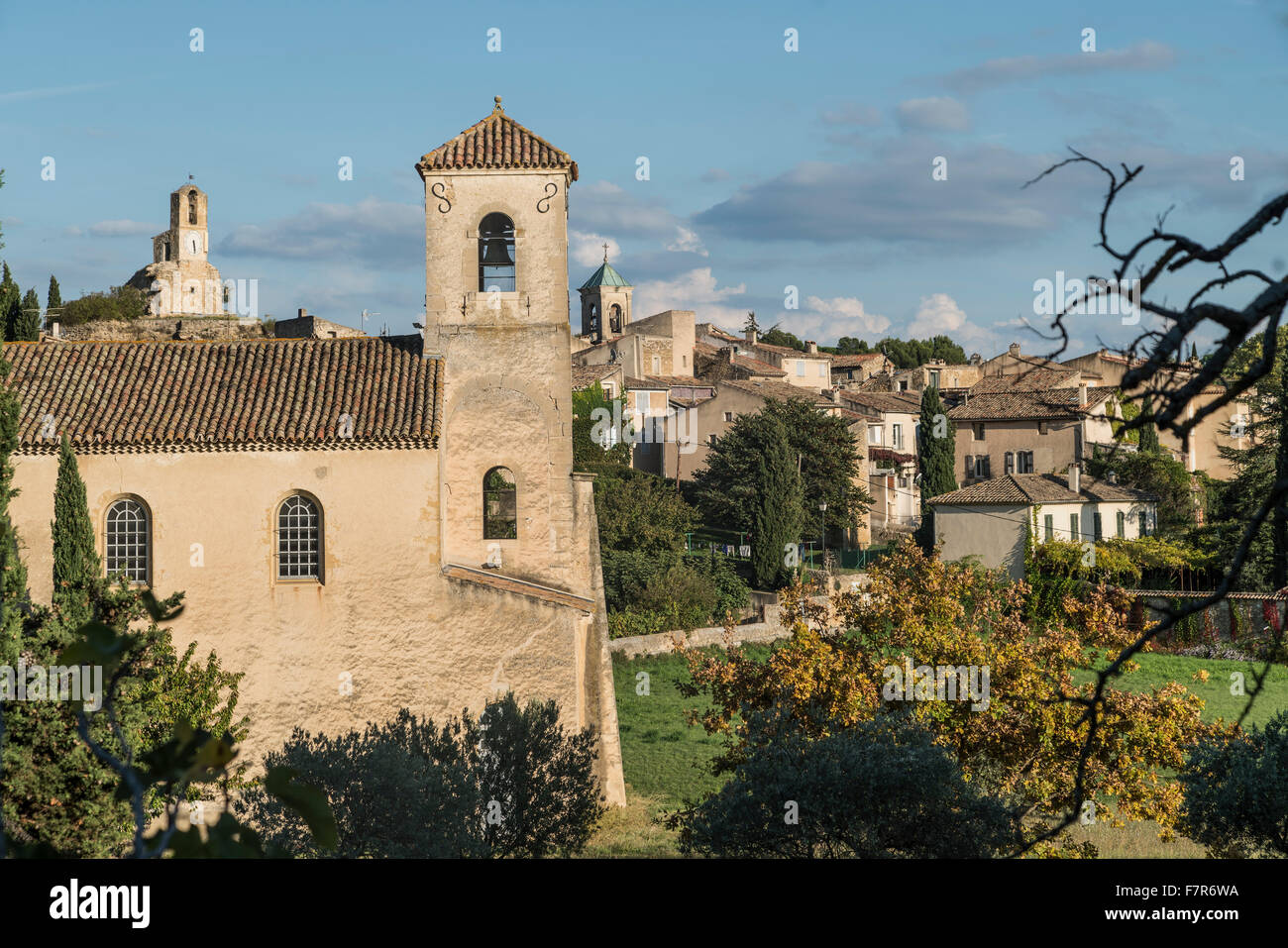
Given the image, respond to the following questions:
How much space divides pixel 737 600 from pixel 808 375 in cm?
4223

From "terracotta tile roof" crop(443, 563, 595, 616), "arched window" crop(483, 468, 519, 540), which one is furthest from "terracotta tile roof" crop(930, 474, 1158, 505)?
"terracotta tile roof" crop(443, 563, 595, 616)

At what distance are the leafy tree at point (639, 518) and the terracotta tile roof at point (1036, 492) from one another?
10884mm

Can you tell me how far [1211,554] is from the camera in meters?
45.2

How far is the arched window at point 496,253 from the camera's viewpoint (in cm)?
2422

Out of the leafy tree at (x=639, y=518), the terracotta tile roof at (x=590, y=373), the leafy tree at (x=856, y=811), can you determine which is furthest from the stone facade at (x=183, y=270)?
the leafy tree at (x=856, y=811)

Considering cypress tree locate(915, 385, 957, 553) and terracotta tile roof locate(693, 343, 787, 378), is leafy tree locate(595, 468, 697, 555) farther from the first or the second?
terracotta tile roof locate(693, 343, 787, 378)

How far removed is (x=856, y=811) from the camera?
12.5 metres

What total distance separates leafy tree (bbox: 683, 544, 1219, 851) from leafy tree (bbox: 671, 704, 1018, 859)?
3.49m

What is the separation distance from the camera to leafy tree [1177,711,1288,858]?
12523 millimetres

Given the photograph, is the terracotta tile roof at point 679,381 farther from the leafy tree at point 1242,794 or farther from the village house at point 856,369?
the leafy tree at point 1242,794

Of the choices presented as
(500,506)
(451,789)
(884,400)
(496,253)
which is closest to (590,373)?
(884,400)

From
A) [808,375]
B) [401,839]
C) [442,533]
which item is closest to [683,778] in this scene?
[442,533]

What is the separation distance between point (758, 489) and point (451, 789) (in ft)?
136

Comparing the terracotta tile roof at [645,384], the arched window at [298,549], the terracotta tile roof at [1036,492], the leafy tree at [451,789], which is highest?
the terracotta tile roof at [645,384]
